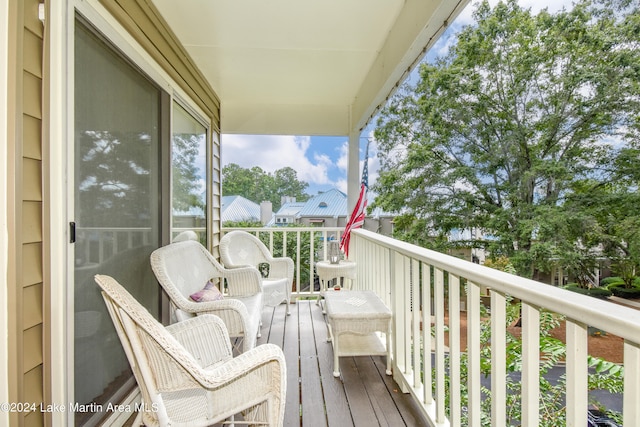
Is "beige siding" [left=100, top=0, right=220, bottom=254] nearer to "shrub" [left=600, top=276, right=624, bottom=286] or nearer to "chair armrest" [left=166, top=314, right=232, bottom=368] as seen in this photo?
"chair armrest" [left=166, top=314, right=232, bottom=368]

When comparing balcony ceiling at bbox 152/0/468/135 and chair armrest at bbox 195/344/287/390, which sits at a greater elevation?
balcony ceiling at bbox 152/0/468/135

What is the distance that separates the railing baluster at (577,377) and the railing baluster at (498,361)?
287 mm

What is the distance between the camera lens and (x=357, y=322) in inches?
89.0

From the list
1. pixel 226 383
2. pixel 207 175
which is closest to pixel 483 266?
pixel 226 383

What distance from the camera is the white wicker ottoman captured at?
2.26 metres

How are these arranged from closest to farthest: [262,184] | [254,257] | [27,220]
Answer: [27,220] → [254,257] → [262,184]

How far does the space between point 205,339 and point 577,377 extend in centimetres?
150

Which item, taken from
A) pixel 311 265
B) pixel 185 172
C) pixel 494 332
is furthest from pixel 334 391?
pixel 311 265

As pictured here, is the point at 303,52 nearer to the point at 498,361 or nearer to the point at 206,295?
the point at 206,295

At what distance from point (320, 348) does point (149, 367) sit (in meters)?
1.85

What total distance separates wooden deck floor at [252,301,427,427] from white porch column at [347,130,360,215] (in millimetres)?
2130

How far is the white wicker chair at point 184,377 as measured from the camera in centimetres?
112

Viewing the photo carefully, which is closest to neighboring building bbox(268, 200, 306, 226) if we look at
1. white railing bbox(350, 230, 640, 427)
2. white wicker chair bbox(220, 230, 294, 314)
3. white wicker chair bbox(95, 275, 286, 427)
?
white wicker chair bbox(220, 230, 294, 314)

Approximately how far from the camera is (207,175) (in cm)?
400
